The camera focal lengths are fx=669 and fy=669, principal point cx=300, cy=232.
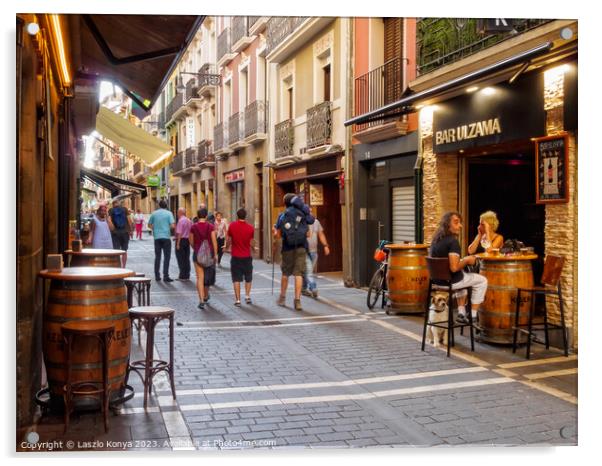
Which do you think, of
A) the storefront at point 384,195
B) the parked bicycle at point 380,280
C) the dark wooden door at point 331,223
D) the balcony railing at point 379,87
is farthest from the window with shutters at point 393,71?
the parked bicycle at point 380,280

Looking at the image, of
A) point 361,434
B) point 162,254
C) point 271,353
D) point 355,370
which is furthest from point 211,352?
point 162,254

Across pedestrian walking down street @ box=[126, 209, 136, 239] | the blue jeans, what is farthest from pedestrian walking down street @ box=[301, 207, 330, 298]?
pedestrian walking down street @ box=[126, 209, 136, 239]

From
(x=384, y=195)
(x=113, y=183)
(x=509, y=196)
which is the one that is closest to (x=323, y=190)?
(x=384, y=195)

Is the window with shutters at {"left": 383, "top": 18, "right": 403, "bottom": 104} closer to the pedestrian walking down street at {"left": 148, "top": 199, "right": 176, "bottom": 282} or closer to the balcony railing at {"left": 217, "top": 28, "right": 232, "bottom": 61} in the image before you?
the balcony railing at {"left": 217, "top": 28, "right": 232, "bottom": 61}

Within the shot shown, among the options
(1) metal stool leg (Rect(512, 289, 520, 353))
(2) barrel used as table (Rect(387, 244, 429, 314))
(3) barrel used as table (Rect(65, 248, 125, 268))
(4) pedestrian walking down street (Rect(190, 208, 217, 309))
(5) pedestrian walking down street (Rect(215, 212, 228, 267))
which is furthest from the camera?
(5) pedestrian walking down street (Rect(215, 212, 228, 267))

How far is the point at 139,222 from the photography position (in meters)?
7.84

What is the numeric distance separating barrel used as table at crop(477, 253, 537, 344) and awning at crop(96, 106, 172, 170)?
3.89 m

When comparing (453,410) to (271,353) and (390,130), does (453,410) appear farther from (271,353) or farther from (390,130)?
(390,130)

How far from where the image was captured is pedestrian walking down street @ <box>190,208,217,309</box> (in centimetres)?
820

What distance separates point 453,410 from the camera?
4246mm

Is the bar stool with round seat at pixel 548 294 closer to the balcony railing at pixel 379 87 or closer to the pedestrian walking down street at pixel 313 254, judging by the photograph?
the pedestrian walking down street at pixel 313 254

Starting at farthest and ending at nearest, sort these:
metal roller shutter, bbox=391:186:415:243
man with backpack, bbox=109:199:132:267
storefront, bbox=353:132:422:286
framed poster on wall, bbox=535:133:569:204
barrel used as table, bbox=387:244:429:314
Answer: metal roller shutter, bbox=391:186:415:243
storefront, bbox=353:132:422:286
barrel used as table, bbox=387:244:429:314
man with backpack, bbox=109:199:132:267
framed poster on wall, bbox=535:133:569:204

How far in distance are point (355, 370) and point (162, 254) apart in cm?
358

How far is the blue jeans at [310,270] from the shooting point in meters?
7.75
